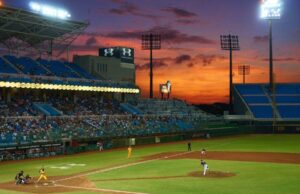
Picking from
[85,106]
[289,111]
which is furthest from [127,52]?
[289,111]

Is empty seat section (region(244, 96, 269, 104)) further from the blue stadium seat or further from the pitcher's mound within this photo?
the pitcher's mound

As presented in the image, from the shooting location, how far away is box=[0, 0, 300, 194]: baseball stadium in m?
33.1

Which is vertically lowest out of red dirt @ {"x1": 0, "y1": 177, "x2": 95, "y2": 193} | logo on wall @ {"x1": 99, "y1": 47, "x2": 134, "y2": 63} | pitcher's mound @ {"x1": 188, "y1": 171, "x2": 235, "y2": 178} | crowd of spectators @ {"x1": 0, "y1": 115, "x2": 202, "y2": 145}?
red dirt @ {"x1": 0, "y1": 177, "x2": 95, "y2": 193}

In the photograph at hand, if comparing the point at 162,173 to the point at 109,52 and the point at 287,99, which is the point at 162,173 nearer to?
the point at 109,52

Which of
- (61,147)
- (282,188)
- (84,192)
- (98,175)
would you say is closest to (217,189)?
(282,188)

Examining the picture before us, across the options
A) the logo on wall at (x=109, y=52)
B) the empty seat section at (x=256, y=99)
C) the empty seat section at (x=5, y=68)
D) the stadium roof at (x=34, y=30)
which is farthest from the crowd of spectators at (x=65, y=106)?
the empty seat section at (x=256, y=99)

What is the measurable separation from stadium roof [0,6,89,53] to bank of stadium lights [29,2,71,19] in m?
0.65

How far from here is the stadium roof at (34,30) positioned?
59.0 m

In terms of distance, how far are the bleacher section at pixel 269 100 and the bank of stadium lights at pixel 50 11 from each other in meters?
50.5

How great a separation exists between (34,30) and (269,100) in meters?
59.9

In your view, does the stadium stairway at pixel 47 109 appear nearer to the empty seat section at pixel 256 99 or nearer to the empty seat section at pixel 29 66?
the empty seat section at pixel 29 66

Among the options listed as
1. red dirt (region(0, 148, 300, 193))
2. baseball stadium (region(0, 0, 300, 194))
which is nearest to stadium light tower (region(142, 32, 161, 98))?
baseball stadium (region(0, 0, 300, 194))

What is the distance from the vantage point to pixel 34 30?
65188 millimetres

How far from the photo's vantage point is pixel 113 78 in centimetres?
8331
